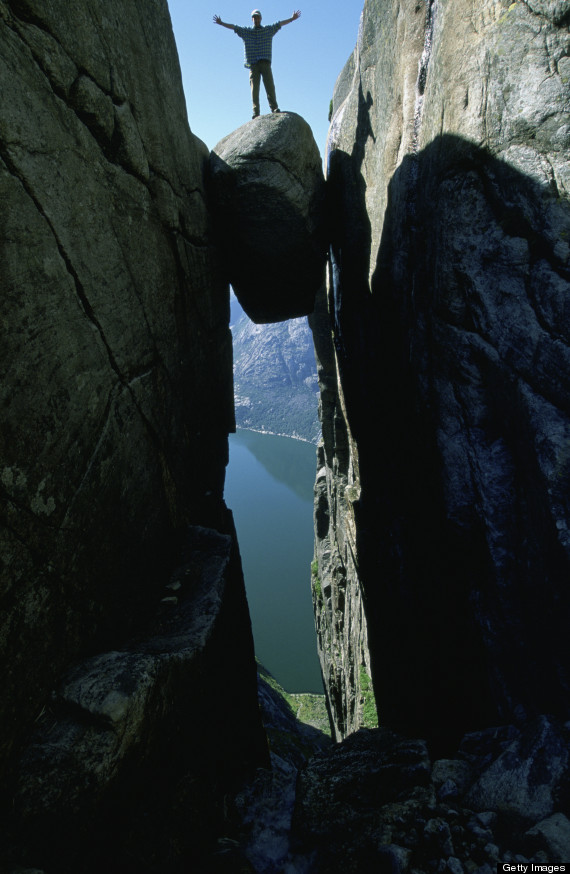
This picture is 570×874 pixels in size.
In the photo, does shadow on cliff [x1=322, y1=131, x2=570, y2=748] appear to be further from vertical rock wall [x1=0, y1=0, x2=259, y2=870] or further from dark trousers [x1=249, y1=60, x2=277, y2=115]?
dark trousers [x1=249, y1=60, x2=277, y2=115]

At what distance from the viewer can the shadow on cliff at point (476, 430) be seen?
4.63 m

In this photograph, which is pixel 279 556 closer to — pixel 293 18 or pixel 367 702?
pixel 367 702

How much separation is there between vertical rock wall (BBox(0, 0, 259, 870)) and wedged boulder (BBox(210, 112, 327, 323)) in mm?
1738

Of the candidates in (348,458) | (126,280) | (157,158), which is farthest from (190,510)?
(348,458)

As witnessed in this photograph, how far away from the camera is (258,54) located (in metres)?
10.6

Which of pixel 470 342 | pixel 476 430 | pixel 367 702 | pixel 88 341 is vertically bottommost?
pixel 367 702

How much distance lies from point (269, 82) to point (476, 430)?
10.0 metres

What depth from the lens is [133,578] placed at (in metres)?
5.52

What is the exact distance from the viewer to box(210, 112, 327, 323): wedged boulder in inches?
364

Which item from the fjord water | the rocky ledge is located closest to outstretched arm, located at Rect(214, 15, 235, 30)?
the rocky ledge

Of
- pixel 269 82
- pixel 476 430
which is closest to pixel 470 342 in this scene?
pixel 476 430

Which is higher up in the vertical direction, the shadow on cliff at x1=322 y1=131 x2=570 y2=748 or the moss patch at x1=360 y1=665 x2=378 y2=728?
the shadow on cliff at x1=322 y1=131 x2=570 y2=748

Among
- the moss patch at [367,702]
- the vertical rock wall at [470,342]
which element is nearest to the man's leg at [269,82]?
the vertical rock wall at [470,342]

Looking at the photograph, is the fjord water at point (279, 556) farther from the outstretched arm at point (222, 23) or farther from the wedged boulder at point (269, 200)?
the outstretched arm at point (222, 23)
